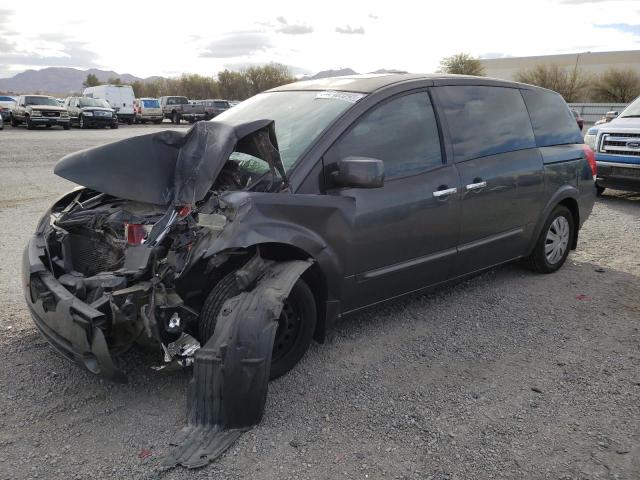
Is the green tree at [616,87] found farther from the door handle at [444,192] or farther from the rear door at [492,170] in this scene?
the door handle at [444,192]

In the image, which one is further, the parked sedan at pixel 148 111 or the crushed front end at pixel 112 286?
the parked sedan at pixel 148 111

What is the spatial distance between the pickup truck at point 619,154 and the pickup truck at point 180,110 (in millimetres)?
29477

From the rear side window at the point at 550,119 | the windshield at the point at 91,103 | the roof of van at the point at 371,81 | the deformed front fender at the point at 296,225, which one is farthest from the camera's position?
the windshield at the point at 91,103

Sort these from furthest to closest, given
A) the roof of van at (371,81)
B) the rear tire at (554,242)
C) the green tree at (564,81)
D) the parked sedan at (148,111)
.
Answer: the green tree at (564,81) → the parked sedan at (148,111) → the rear tire at (554,242) → the roof of van at (371,81)

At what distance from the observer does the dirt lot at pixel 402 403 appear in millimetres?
2660

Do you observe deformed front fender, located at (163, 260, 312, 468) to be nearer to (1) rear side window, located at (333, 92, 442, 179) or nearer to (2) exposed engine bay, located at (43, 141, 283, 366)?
(2) exposed engine bay, located at (43, 141, 283, 366)

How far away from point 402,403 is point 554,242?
3.02 m

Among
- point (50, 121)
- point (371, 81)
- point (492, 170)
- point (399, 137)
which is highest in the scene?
point (371, 81)

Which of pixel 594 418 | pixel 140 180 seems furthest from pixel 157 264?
pixel 594 418

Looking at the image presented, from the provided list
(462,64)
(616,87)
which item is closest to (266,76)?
(462,64)

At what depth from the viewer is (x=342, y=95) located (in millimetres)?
3840

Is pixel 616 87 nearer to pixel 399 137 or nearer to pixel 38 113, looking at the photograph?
pixel 38 113

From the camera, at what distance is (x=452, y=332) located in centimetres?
412

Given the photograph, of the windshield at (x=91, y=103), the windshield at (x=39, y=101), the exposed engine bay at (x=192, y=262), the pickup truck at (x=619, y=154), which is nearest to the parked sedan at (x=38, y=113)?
the windshield at (x=39, y=101)
